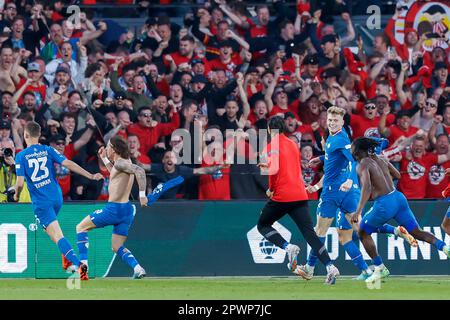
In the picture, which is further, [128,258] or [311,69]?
[311,69]

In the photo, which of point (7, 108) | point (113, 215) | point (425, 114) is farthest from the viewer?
point (425, 114)

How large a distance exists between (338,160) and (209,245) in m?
3.16

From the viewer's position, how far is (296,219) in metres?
15.0

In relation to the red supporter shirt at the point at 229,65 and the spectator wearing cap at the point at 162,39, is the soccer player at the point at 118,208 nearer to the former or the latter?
the red supporter shirt at the point at 229,65

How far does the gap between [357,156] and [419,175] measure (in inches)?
132

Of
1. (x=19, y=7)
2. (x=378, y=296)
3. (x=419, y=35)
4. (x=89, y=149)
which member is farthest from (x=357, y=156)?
(x=19, y=7)

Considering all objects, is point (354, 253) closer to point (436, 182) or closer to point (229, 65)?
point (436, 182)

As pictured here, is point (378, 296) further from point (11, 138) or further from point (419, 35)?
point (419, 35)

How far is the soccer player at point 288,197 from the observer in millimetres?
14742

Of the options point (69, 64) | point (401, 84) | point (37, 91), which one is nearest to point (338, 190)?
point (401, 84)

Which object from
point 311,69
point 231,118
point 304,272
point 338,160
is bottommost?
point 304,272

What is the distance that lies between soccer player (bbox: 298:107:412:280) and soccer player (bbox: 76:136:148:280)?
7.57 feet

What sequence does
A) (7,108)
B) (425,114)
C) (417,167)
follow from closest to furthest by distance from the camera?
1. (417,167)
2. (7,108)
3. (425,114)

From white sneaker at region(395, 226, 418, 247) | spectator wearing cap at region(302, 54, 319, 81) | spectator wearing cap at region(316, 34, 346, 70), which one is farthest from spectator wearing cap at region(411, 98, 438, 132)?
white sneaker at region(395, 226, 418, 247)
